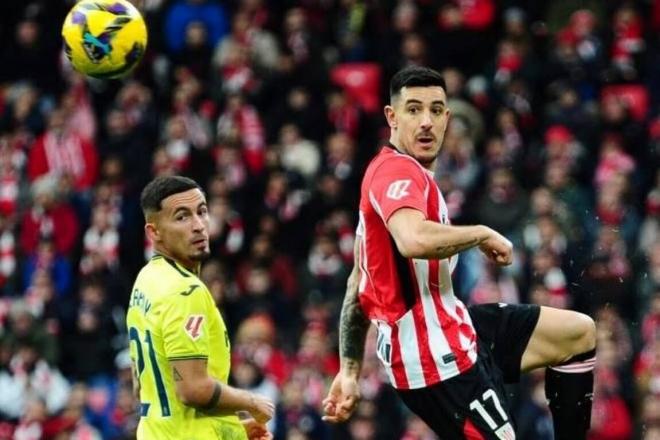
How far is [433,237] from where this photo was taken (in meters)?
8.04

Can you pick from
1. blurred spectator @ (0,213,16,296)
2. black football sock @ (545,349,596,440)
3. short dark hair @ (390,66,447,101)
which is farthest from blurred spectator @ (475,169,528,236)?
short dark hair @ (390,66,447,101)

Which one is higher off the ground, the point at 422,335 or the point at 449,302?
the point at 449,302

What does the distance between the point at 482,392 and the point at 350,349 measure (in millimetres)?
861

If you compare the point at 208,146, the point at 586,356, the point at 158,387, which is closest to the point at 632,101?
the point at 208,146

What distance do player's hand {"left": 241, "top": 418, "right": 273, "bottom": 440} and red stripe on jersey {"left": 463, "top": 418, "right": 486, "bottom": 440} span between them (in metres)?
1.06

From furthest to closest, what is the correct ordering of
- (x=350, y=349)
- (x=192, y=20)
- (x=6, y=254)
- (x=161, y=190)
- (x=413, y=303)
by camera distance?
(x=192, y=20) → (x=6, y=254) → (x=350, y=349) → (x=161, y=190) → (x=413, y=303)

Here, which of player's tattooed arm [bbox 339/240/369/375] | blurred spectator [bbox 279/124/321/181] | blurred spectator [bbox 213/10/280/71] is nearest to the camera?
player's tattooed arm [bbox 339/240/369/375]

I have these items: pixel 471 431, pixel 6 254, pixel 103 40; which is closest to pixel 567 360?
pixel 471 431

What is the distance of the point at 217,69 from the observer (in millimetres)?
19391

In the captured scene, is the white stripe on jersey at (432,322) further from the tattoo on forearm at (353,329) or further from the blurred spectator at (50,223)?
the blurred spectator at (50,223)

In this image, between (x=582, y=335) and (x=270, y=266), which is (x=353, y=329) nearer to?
(x=582, y=335)

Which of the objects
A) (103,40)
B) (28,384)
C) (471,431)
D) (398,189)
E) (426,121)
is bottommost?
(28,384)

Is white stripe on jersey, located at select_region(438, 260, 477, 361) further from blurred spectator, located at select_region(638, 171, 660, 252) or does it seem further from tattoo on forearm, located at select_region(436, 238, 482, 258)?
blurred spectator, located at select_region(638, 171, 660, 252)

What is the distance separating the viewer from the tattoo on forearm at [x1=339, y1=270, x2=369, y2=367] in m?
9.05
